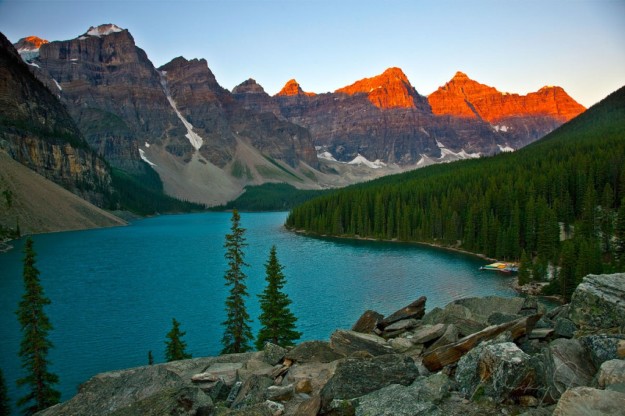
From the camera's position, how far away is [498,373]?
1057 centimetres

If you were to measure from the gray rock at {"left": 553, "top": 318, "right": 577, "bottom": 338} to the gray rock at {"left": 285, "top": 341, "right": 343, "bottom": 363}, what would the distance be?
8317 millimetres

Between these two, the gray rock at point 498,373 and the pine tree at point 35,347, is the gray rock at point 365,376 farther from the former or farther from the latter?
the pine tree at point 35,347

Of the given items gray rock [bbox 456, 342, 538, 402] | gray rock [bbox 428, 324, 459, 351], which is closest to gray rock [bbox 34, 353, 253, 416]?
gray rock [bbox 428, 324, 459, 351]

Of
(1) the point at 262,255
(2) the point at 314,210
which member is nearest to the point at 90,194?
(2) the point at 314,210

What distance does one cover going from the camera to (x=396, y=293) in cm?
6022

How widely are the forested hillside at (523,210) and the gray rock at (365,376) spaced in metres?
48.4

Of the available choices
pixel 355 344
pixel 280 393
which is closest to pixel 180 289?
pixel 355 344

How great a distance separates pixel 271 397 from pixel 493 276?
66.0 m

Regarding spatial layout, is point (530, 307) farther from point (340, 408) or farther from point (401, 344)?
point (340, 408)

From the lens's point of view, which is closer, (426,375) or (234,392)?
(426,375)

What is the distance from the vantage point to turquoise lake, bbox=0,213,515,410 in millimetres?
41562

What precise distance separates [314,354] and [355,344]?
5.98 feet

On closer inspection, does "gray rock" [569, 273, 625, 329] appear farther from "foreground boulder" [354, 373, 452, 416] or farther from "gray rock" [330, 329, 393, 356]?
"gray rock" [330, 329, 393, 356]

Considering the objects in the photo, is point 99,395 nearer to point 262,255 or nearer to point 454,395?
point 454,395
